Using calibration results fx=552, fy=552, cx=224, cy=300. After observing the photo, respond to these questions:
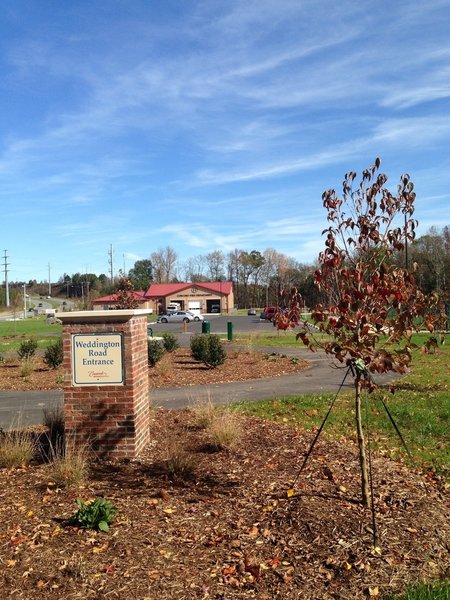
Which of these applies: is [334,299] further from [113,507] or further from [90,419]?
[90,419]

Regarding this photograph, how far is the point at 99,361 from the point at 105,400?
44 centimetres

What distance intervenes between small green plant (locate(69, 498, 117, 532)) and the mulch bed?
7 centimetres

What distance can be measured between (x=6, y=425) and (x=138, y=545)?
5.49m

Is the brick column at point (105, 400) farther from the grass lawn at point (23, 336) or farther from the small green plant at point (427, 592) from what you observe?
the grass lawn at point (23, 336)

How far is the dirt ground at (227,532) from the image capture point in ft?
11.9

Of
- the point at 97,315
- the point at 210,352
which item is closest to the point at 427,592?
the point at 97,315

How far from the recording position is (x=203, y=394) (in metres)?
11.3

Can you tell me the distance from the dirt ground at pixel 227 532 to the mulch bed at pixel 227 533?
0.03ft

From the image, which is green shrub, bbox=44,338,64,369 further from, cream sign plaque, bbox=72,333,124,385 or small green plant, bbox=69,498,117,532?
small green plant, bbox=69,498,117,532

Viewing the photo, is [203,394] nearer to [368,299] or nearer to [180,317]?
[368,299]

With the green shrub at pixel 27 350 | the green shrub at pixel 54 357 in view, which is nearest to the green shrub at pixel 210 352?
the green shrub at pixel 54 357

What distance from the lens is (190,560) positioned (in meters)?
3.89

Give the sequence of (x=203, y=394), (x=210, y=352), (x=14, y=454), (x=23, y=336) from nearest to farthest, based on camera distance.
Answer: (x=14, y=454), (x=203, y=394), (x=210, y=352), (x=23, y=336)

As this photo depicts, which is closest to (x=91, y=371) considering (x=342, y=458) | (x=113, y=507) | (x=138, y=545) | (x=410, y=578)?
(x=113, y=507)
